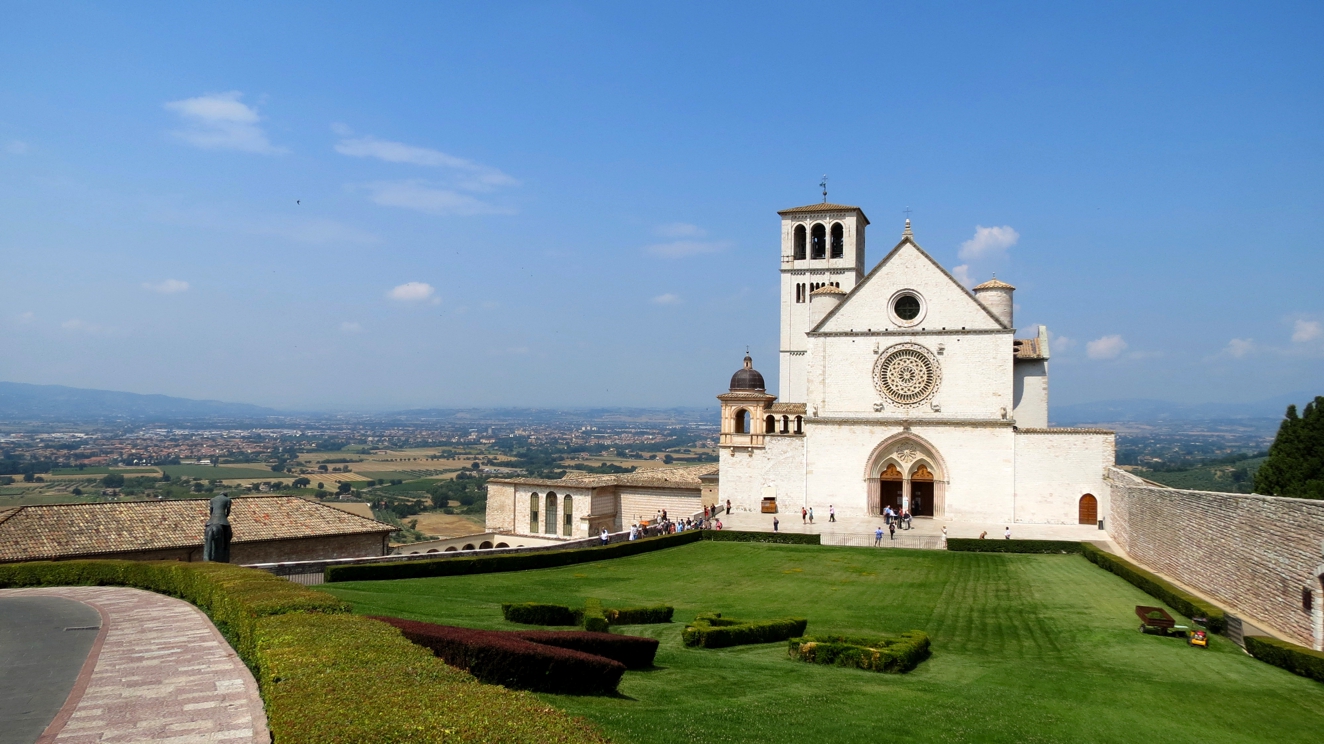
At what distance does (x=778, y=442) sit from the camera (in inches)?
1689

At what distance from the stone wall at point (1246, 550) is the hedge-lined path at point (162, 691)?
18.0 m

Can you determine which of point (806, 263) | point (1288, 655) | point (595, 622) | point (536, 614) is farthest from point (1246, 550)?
point (806, 263)

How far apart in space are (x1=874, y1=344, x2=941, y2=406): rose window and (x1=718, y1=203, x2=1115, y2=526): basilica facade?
49mm

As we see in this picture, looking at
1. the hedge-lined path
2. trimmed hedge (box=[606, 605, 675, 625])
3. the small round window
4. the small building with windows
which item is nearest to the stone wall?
trimmed hedge (box=[606, 605, 675, 625])

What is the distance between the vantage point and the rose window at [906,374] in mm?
41156

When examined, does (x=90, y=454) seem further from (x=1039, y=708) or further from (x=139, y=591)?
(x=1039, y=708)

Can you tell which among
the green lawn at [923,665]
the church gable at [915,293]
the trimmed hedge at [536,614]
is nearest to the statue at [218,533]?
the green lawn at [923,665]

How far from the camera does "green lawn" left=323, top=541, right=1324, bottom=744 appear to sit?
11.1 meters

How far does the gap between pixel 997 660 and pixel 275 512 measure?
76.2 ft

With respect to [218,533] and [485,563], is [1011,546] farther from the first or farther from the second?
[218,533]

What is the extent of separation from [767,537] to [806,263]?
21587 mm

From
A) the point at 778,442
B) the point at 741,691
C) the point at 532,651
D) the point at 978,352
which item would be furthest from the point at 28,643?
the point at 978,352

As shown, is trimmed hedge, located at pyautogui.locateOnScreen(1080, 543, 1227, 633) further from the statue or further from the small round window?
the statue

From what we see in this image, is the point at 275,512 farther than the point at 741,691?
Yes
